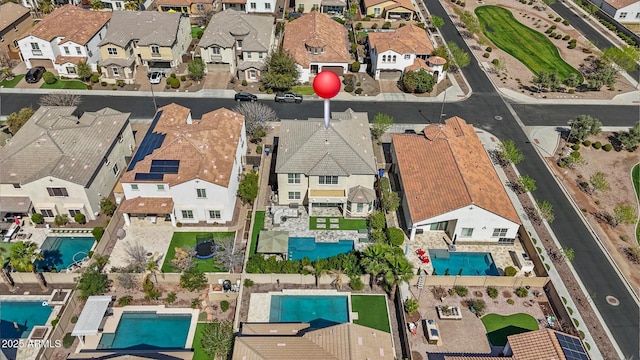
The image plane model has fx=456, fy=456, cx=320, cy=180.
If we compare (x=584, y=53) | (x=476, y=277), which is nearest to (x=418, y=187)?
(x=476, y=277)

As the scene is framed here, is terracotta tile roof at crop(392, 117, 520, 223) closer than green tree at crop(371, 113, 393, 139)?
Yes

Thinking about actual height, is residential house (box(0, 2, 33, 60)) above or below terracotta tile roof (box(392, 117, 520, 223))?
below

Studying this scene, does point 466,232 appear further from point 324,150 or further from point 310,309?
point 310,309

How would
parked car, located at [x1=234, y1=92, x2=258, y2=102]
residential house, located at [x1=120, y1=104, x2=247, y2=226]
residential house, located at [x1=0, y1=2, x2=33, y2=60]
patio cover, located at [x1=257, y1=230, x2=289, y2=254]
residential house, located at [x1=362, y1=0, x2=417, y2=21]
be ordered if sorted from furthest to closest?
1. residential house, located at [x1=362, y1=0, x2=417, y2=21]
2. residential house, located at [x1=0, y1=2, x2=33, y2=60]
3. parked car, located at [x1=234, y1=92, x2=258, y2=102]
4. residential house, located at [x1=120, y1=104, x2=247, y2=226]
5. patio cover, located at [x1=257, y1=230, x2=289, y2=254]

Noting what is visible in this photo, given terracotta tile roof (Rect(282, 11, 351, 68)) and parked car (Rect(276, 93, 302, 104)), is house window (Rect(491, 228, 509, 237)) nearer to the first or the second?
parked car (Rect(276, 93, 302, 104))

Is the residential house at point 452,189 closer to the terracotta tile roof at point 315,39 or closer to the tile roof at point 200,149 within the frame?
the tile roof at point 200,149

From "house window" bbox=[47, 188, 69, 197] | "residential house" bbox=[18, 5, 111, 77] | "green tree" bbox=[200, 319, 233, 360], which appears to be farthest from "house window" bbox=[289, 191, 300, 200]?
"residential house" bbox=[18, 5, 111, 77]

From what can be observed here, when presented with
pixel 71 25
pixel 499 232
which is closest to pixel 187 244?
pixel 499 232
